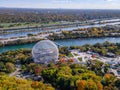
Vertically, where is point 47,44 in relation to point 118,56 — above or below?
above

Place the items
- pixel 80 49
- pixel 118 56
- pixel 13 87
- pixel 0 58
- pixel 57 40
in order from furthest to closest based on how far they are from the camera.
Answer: pixel 57 40, pixel 80 49, pixel 118 56, pixel 0 58, pixel 13 87

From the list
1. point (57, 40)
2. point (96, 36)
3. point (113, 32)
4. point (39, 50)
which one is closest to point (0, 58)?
point (39, 50)

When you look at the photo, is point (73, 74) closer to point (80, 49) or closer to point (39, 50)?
point (39, 50)

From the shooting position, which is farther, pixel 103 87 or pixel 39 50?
pixel 39 50

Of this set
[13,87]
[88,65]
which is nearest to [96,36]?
[88,65]

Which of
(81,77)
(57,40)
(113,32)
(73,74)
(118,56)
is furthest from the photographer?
(113,32)

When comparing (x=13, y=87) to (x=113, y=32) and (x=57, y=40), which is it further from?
(x=113, y=32)
